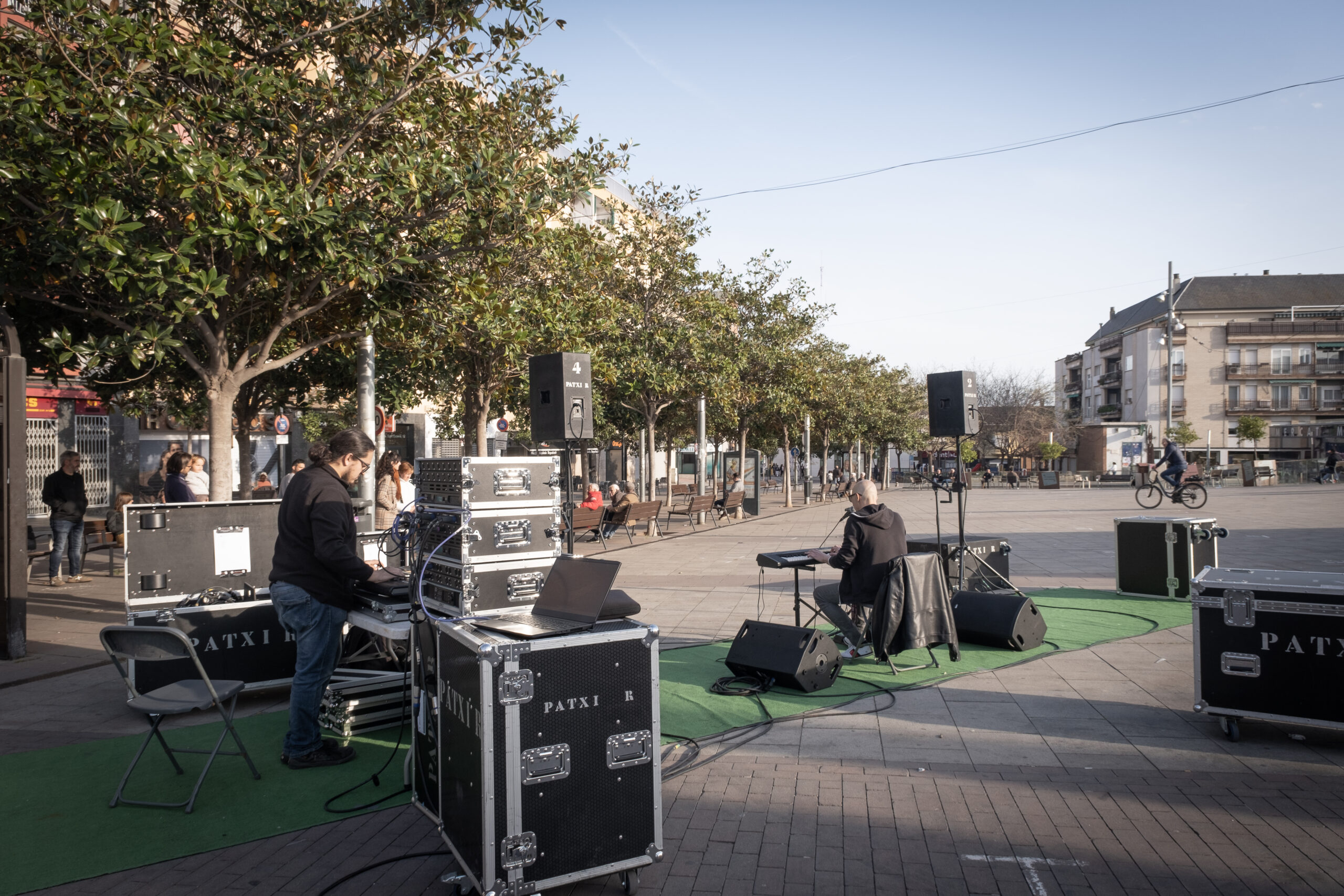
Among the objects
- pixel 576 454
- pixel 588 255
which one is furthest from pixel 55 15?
pixel 576 454

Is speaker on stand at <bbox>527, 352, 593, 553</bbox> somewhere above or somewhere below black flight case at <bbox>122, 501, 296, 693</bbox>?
above

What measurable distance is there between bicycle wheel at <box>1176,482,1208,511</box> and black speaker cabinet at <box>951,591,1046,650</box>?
18.5 m

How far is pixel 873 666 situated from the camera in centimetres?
715

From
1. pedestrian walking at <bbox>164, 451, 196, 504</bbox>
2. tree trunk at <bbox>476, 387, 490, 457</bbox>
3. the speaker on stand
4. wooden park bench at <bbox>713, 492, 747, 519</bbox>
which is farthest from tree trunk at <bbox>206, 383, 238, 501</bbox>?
wooden park bench at <bbox>713, 492, 747, 519</bbox>

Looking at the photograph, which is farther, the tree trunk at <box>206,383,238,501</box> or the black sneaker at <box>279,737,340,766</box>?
the tree trunk at <box>206,383,238,501</box>

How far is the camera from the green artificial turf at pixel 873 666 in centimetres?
584

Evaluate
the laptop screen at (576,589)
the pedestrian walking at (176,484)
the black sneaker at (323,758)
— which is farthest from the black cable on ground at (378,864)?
the pedestrian walking at (176,484)

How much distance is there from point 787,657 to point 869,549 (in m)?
1.13

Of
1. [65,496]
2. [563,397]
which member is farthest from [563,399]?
[65,496]

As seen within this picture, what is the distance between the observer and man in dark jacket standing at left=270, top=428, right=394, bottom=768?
468 centimetres

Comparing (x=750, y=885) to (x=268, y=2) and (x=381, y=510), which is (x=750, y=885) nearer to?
(x=381, y=510)

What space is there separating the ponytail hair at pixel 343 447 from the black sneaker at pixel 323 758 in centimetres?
158

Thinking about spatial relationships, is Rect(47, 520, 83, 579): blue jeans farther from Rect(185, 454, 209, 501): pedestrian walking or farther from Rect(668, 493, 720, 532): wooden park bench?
Rect(668, 493, 720, 532): wooden park bench

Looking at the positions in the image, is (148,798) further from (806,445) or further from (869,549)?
(806,445)
